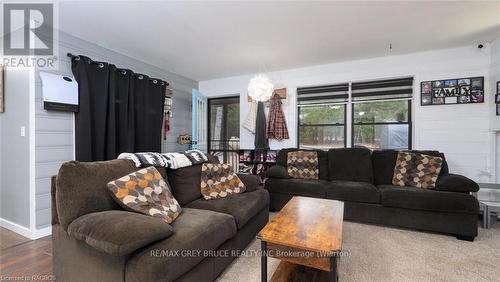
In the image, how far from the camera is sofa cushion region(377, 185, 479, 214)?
2486mm

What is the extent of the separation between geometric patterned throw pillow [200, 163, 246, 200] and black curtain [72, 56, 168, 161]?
5.10 ft

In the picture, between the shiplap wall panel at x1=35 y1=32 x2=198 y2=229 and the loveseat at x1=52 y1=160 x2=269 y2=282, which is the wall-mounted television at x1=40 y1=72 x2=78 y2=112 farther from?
the loveseat at x1=52 y1=160 x2=269 y2=282

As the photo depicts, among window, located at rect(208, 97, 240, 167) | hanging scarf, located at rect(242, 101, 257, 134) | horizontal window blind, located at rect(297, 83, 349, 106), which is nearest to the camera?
horizontal window blind, located at rect(297, 83, 349, 106)

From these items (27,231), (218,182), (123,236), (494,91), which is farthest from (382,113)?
(27,231)

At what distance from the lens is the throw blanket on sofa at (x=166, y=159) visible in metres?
2.08

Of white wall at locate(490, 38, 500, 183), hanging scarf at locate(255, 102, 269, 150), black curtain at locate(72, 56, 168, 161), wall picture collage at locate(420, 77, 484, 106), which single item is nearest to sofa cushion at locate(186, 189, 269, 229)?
black curtain at locate(72, 56, 168, 161)

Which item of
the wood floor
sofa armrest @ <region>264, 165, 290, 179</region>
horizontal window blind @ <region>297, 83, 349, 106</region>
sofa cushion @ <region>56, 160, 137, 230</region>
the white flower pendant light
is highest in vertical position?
horizontal window blind @ <region>297, 83, 349, 106</region>

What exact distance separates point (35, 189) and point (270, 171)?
2.87 m

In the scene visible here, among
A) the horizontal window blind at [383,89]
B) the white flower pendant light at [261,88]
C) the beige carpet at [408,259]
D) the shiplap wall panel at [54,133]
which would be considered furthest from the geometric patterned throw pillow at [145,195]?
the horizontal window blind at [383,89]

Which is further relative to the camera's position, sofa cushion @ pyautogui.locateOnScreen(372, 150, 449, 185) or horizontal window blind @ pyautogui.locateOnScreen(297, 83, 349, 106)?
horizontal window blind @ pyautogui.locateOnScreen(297, 83, 349, 106)

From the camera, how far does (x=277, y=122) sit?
4.37m

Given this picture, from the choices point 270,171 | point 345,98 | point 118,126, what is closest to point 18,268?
point 118,126

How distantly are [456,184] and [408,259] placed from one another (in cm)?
116

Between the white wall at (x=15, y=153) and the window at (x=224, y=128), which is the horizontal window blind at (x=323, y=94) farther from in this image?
the white wall at (x=15, y=153)
